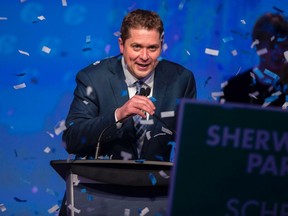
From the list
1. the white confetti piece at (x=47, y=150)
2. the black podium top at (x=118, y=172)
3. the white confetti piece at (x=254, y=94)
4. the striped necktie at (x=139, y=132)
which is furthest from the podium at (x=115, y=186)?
the white confetti piece at (x=47, y=150)

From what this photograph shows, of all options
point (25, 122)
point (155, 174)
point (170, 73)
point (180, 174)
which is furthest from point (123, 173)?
point (25, 122)

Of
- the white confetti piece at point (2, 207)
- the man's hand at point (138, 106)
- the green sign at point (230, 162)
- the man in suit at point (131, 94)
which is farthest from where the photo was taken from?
the white confetti piece at point (2, 207)

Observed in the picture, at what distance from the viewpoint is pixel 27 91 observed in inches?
116

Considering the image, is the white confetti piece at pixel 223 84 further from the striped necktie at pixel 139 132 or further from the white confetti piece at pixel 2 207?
the white confetti piece at pixel 2 207

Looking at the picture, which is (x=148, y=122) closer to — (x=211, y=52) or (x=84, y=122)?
(x=84, y=122)

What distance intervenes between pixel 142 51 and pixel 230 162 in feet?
4.30

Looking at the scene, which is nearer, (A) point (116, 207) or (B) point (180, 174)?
(B) point (180, 174)

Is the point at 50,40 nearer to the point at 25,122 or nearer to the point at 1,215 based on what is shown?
the point at 25,122

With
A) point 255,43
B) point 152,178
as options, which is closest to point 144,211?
point 152,178

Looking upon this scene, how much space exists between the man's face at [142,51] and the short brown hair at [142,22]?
0.02 m

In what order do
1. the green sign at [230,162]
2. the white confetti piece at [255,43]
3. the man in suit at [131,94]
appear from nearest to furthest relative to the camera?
the green sign at [230,162]
the man in suit at [131,94]
the white confetti piece at [255,43]

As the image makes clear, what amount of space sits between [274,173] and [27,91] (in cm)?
202

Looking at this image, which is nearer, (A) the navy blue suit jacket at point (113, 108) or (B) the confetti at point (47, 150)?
(A) the navy blue suit jacket at point (113, 108)

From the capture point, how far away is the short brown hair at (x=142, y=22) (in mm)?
2367
